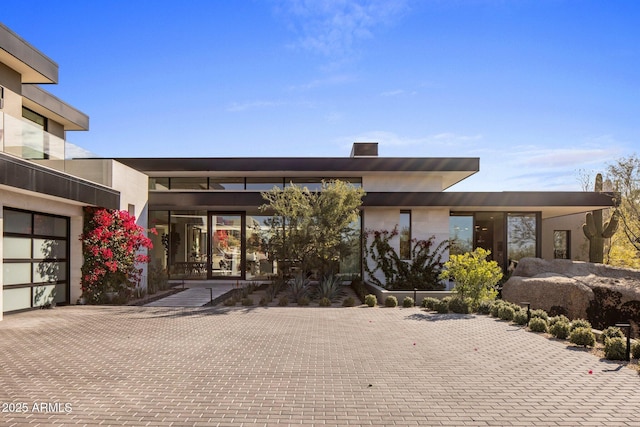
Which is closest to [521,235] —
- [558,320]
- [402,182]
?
[402,182]

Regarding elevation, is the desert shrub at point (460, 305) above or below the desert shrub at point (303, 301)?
above

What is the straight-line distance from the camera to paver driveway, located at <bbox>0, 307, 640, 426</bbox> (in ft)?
16.6

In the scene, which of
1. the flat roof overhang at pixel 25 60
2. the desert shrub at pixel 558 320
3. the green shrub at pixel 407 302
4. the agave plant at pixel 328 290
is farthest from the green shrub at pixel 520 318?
the flat roof overhang at pixel 25 60

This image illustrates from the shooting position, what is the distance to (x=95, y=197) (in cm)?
1380

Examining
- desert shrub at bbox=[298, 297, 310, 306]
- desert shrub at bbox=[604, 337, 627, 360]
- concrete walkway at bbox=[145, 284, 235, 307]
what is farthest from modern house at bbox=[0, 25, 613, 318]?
desert shrub at bbox=[604, 337, 627, 360]

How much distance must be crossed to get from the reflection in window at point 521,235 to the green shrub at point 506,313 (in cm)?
1222

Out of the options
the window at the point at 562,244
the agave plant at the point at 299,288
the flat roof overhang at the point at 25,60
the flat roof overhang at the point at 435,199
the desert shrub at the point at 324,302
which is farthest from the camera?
the window at the point at 562,244

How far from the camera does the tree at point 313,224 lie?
15.4 m

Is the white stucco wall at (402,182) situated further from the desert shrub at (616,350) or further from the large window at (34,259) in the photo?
the desert shrub at (616,350)

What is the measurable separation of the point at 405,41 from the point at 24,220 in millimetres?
11821

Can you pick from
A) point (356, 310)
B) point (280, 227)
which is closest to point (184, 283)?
point (280, 227)

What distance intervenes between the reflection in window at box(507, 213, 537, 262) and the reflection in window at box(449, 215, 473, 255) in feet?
7.88

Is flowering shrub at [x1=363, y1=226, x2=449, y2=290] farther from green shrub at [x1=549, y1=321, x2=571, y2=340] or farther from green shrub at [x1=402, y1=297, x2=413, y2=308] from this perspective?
green shrub at [x1=549, y1=321, x2=571, y2=340]

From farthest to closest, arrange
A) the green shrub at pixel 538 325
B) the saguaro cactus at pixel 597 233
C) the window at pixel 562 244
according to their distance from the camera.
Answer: the window at pixel 562 244
the saguaro cactus at pixel 597 233
the green shrub at pixel 538 325
